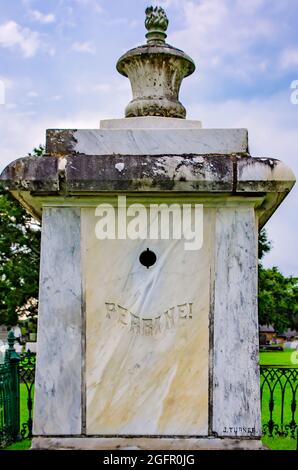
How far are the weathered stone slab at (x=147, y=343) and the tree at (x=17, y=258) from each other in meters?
26.2

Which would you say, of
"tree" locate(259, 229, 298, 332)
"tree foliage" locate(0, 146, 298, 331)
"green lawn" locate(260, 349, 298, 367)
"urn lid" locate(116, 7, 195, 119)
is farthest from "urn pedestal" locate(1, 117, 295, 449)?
"tree" locate(259, 229, 298, 332)

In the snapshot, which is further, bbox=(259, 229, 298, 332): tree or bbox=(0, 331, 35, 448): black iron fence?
bbox=(259, 229, 298, 332): tree

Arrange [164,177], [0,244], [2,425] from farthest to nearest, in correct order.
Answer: [0,244], [2,425], [164,177]

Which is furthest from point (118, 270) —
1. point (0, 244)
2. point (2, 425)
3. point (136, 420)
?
point (0, 244)

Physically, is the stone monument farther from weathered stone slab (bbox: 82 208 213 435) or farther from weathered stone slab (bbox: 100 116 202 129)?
weathered stone slab (bbox: 100 116 202 129)

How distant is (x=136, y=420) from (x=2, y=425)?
3.78 m

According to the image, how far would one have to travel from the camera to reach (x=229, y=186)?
10.3 ft

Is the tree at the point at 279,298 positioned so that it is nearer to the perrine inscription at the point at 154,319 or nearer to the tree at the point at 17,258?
the tree at the point at 17,258

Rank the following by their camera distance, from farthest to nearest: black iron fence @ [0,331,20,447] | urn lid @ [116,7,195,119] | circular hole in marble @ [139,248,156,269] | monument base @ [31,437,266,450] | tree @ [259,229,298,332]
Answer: tree @ [259,229,298,332] → black iron fence @ [0,331,20,447] → urn lid @ [116,7,195,119] → circular hole in marble @ [139,248,156,269] → monument base @ [31,437,266,450]

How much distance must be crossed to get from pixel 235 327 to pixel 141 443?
81cm

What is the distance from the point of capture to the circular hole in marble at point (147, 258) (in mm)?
3283

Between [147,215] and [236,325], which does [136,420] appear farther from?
[147,215]

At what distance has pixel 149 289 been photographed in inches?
127

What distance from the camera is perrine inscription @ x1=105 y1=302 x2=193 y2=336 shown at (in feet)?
10.5
